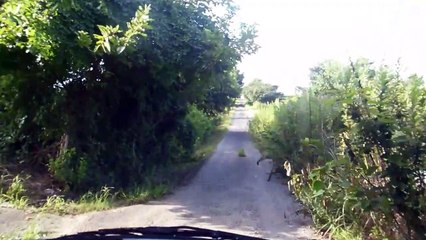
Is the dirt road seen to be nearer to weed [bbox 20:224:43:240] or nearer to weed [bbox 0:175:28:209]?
weed [bbox 20:224:43:240]

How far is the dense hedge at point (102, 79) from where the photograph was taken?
290 inches

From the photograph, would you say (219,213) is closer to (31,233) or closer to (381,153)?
(31,233)

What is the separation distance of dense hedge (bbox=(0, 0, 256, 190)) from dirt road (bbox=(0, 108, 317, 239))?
1.41 meters

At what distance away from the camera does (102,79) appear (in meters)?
9.36

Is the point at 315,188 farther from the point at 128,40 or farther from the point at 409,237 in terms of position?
the point at 128,40

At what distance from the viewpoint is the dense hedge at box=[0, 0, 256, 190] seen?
7359 mm

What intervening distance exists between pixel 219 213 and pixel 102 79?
11.3ft

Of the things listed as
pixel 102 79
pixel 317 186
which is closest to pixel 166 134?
pixel 102 79

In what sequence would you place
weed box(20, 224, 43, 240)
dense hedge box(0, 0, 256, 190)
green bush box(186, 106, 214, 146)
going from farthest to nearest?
green bush box(186, 106, 214, 146), dense hedge box(0, 0, 256, 190), weed box(20, 224, 43, 240)

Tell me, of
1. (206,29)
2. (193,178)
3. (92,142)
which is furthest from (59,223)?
(193,178)

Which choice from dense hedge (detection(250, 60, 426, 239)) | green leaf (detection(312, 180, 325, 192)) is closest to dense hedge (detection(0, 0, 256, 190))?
dense hedge (detection(250, 60, 426, 239))

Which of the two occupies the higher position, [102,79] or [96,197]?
[102,79]

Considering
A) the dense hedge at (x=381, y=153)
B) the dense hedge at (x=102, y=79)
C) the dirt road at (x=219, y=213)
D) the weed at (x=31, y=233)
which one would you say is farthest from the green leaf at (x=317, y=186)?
the dense hedge at (x=102, y=79)

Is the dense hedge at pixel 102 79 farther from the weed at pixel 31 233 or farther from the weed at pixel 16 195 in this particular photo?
the weed at pixel 31 233
